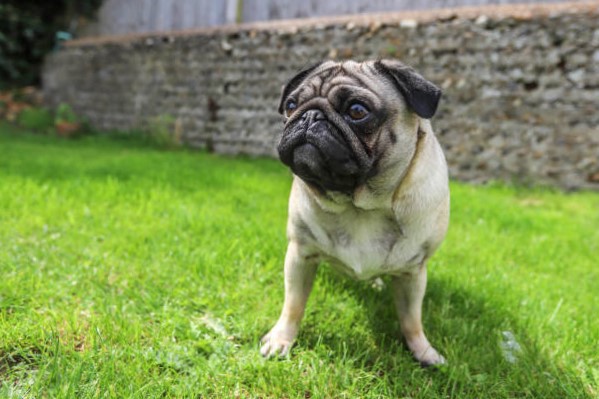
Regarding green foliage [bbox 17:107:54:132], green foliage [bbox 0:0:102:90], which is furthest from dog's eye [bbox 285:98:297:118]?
green foliage [bbox 0:0:102:90]

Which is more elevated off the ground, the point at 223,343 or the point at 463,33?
the point at 463,33

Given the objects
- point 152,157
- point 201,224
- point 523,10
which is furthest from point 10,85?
point 523,10

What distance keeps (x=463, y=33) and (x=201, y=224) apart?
440cm

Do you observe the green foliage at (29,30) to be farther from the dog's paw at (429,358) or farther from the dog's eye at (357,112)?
the dog's paw at (429,358)

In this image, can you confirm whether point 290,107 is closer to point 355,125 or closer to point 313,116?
point 313,116

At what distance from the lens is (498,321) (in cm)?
255

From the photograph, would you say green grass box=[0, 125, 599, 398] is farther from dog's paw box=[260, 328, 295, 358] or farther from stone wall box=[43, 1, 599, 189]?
stone wall box=[43, 1, 599, 189]

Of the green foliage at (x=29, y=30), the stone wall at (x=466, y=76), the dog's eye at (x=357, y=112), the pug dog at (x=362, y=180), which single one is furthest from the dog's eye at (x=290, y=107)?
the green foliage at (x=29, y=30)

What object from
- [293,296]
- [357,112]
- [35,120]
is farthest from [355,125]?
[35,120]

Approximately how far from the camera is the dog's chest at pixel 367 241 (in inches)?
78.5

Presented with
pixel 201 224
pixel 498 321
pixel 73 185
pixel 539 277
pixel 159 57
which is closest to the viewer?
pixel 498 321

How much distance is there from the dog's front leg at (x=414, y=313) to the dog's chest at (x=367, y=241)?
0.59 feet

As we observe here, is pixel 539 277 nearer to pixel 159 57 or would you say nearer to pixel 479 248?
pixel 479 248

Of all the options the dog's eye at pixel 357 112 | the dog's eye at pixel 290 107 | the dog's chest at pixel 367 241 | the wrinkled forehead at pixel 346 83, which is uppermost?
the wrinkled forehead at pixel 346 83
